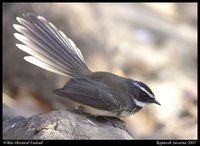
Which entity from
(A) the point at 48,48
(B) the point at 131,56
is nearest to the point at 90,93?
(A) the point at 48,48

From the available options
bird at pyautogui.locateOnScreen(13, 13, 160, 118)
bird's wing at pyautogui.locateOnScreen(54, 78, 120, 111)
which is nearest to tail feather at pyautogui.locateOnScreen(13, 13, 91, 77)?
bird at pyautogui.locateOnScreen(13, 13, 160, 118)

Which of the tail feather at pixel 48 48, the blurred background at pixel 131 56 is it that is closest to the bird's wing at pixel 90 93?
the tail feather at pixel 48 48

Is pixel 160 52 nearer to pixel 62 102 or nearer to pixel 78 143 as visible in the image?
pixel 62 102

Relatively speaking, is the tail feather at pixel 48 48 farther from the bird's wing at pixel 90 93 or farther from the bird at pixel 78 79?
the bird's wing at pixel 90 93

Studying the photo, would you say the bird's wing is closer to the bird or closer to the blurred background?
the bird

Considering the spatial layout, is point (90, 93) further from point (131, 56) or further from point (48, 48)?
point (131, 56)
